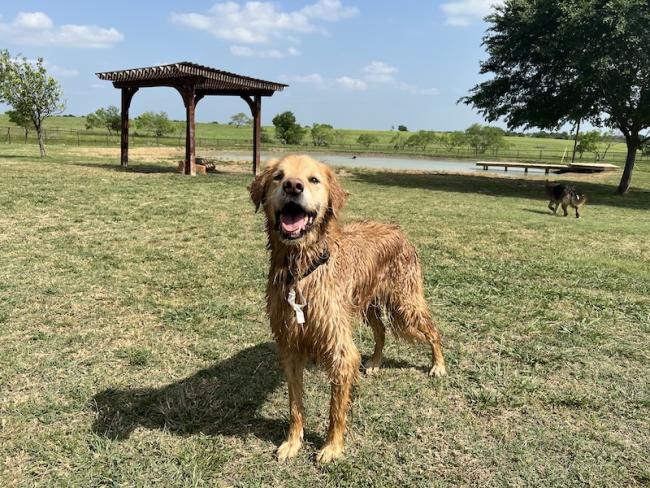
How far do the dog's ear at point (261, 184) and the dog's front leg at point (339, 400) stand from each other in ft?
3.63

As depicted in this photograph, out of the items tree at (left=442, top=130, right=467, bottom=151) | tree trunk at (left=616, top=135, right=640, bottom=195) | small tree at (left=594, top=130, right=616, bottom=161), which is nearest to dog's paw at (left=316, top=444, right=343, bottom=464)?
tree trunk at (left=616, top=135, right=640, bottom=195)

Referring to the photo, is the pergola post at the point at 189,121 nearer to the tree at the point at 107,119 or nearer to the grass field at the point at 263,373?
the grass field at the point at 263,373

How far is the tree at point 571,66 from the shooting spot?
1634 cm

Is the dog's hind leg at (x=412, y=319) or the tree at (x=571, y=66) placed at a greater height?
the tree at (x=571, y=66)

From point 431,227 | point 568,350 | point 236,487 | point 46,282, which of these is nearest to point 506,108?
point 431,227

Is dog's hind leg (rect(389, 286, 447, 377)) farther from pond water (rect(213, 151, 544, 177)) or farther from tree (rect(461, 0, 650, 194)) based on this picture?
pond water (rect(213, 151, 544, 177))

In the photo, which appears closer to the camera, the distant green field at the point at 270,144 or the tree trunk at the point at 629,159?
the tree trunk at the point at 629,159

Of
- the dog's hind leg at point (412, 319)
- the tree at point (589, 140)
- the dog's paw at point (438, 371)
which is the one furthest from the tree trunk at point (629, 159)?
the tree at point (589, 140)

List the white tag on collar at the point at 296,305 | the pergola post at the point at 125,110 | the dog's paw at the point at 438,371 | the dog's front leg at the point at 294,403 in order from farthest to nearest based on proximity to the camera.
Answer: the pergola post at the point at 125,110 → the dog's paw at the point at 438,371 → the dog's front leg at the point at 294,403 → the white tag on collar at the point at 296,305

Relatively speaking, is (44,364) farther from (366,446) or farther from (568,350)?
(568,350)

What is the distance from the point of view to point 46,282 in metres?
5.75

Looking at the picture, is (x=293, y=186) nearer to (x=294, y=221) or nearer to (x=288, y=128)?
(x=294, y=221)

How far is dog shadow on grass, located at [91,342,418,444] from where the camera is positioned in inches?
126

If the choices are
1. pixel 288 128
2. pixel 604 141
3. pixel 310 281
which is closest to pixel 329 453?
pixel 310 281
